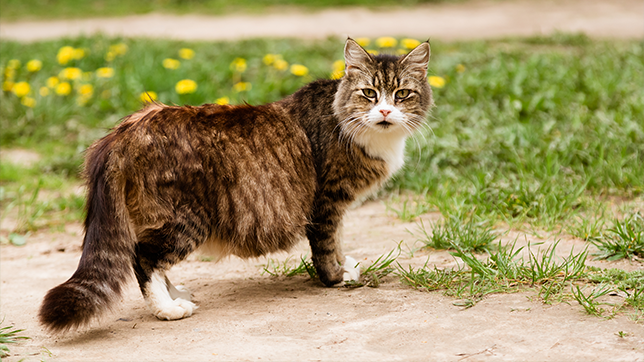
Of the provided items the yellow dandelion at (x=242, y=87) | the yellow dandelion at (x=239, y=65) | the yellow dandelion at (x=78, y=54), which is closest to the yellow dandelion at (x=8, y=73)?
the yellow dandelion at (x=78, y=54)

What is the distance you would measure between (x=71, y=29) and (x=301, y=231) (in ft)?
30.9

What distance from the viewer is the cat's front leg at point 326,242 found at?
136 inches

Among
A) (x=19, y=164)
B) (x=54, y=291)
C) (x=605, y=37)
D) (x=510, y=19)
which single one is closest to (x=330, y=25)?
(x=510, y=19)

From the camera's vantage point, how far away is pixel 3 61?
26.2ft

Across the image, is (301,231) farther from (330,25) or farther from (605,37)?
(330,25)

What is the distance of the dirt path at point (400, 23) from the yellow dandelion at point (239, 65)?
8.63ft

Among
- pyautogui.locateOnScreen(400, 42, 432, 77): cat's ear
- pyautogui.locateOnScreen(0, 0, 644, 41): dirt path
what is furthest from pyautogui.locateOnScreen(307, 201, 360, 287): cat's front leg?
pyautogui.locateOnScreen(0, 0, 644, 41): dirt path

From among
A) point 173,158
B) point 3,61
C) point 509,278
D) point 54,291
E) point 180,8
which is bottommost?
point 509,278

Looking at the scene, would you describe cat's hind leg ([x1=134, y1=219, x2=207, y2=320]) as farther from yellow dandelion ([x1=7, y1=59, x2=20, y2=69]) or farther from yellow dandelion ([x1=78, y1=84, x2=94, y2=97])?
yellow dandelion ([x1=7, y1=59, x2=20, y2=69])

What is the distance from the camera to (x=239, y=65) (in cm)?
729

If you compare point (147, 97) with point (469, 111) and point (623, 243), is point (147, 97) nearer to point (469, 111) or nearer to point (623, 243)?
point (469, 111)

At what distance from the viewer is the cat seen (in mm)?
2959

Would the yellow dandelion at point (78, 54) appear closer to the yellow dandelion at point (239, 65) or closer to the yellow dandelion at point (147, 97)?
the yellow dandelion at point (147, 97)

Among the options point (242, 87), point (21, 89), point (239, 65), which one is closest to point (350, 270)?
point (242, 87)
